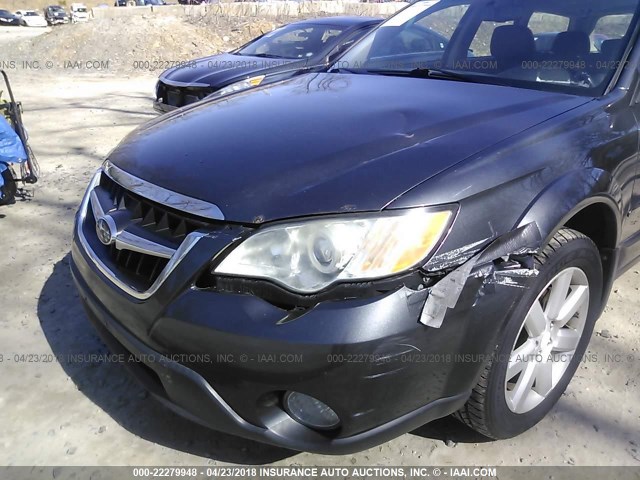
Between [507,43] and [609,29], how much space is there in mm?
460

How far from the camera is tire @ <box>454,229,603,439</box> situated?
178 cm

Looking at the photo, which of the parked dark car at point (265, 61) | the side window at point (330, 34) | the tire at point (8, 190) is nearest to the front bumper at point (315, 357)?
the tire at point (8, 190)

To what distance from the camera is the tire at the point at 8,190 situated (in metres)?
4.20

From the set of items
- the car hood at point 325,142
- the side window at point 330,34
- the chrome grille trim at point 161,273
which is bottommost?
the chrome grille trim at point 161,273

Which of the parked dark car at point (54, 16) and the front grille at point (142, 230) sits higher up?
the parked dark car at point (54, 16)

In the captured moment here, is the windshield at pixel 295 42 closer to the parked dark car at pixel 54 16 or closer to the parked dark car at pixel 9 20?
the parked dark car at pixel 54 16

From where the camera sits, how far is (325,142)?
1925 mm

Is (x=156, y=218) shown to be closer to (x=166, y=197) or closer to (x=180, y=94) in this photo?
(x=166, y=197)

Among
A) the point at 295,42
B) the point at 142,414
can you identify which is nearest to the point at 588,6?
the point at 142,414

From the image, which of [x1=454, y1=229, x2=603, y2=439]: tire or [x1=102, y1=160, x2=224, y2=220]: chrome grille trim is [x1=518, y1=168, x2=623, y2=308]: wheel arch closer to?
[x1=454, y1=229, x2=603, y2=439]: tire

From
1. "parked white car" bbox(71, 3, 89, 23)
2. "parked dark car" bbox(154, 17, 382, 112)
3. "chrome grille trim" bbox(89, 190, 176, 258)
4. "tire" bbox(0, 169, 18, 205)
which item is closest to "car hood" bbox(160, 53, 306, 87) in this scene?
"parked dark car" bbox(154, 17, 382, 112)

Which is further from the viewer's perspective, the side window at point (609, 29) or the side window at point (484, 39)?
the side window at point (484, 39)

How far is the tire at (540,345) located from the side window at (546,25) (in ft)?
4.03

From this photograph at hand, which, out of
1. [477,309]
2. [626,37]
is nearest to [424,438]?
[477,309]
